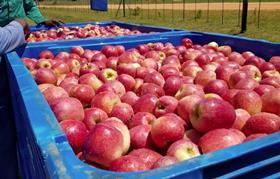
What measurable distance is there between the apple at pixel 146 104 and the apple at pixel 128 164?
70 centimetres

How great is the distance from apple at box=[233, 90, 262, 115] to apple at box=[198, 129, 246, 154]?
39cm

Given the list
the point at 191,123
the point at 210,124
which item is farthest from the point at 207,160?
the point at 191,123

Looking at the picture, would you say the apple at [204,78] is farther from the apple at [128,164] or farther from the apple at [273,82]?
the apple at [128,164]

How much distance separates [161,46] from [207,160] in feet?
9.78

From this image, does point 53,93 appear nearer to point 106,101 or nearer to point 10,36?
point 106,101

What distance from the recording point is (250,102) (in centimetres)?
191

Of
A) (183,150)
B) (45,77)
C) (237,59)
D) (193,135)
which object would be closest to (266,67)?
(237,59)

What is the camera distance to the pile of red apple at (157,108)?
4.84 ft

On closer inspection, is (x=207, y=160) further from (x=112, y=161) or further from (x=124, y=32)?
(x=124, y=32)

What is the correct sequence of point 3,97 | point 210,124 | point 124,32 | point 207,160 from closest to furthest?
1. point 207,160
2. point 210,124
3. point 3,97
4. point 124,32

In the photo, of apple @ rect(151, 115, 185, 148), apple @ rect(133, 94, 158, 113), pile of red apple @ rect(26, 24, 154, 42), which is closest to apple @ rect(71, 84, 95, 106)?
apple @ rect(133, 94, 158, 113)

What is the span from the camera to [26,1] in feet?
15.8

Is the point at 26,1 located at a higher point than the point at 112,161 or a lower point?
higher

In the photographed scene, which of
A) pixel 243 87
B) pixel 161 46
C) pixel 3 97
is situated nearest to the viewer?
pixel 243 87
